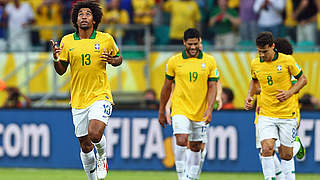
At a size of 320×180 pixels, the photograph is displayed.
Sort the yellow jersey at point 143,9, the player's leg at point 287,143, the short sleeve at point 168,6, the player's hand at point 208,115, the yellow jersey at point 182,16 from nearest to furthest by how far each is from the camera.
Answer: the player's leg at point 287,143
the player's hand at point 208,115
the yellow jersey at point 182,16
the yellow jersey at point 143,9
the short sleeve at point 168,6

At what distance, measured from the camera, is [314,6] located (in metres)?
18.7

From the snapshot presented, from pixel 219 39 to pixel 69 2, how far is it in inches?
156

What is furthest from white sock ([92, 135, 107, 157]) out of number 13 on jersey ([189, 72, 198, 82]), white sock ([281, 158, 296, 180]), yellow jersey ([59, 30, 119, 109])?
white sock ([281, 158, 296, 180])

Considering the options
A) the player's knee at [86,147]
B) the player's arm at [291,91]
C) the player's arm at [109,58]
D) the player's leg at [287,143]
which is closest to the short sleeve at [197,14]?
the player's leg at [287,143]

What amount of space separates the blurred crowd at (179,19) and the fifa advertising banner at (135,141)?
293cm

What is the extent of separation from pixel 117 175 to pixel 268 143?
4.58 meters

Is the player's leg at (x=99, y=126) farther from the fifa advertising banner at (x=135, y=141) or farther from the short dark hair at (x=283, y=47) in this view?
the fifa advertising banner at (x=135, y=141)

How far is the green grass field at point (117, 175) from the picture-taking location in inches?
594

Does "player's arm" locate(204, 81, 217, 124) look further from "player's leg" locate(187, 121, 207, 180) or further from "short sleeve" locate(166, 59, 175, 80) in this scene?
"short sleeve" locate(166, 59, 175, 80)

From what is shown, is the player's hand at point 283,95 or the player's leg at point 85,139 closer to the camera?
the player's leg at point 85,139

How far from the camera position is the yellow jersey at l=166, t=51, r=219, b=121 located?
12.7m

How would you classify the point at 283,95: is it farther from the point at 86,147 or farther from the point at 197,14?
the point at 197,14

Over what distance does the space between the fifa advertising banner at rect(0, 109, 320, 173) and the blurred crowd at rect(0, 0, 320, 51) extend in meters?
2.93

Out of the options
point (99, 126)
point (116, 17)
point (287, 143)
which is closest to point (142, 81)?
point (116, 17)
